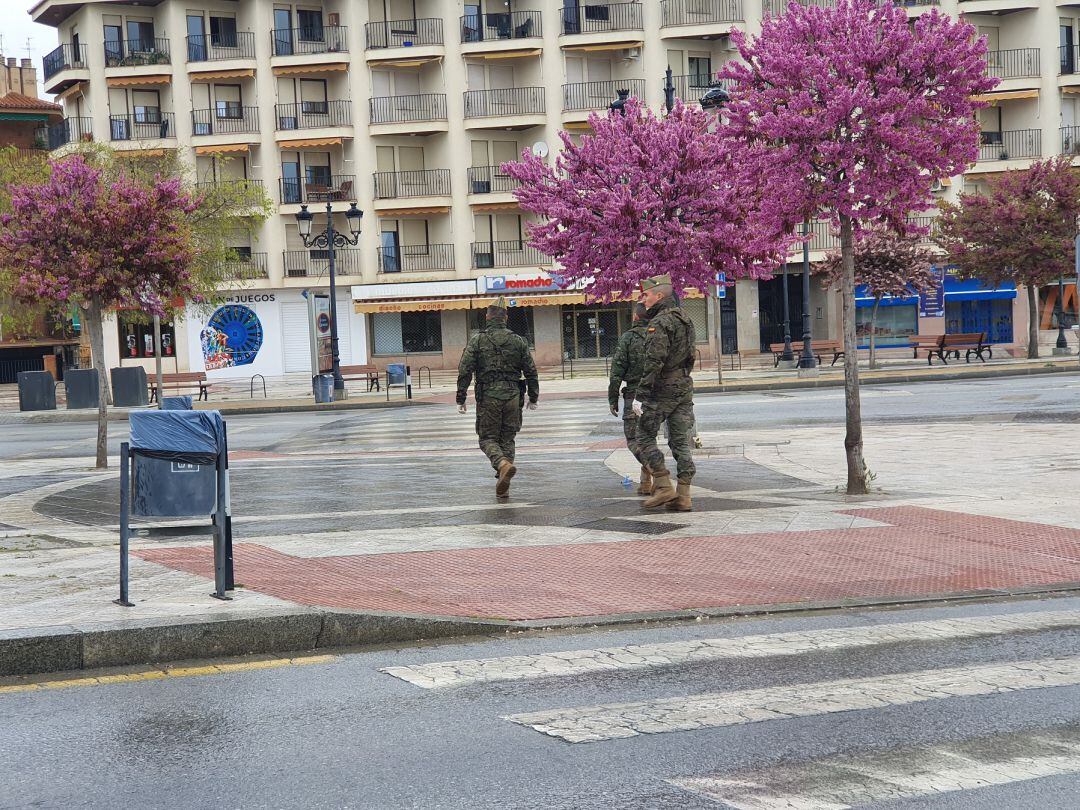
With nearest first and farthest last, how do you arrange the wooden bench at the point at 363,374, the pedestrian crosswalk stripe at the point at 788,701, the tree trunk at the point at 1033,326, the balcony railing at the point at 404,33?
the pedestrian crosswalk stripe at the point at 788,701
the tree trunk at the point at 1033,326
the wooden bench at the point at 363,374
the balcony railing at the point at 404,33

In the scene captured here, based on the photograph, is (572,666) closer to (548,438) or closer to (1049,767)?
(1049,767)

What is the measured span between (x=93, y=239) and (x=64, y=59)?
131ft

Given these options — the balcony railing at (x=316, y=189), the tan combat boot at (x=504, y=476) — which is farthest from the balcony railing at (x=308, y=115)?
the tan combat boot at (x=504, y=476)

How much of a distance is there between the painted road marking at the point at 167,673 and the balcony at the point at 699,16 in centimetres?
4788

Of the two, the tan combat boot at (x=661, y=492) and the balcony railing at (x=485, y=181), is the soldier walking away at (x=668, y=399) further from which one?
the balcony railing at (x=485, y=181)

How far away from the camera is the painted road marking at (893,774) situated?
439 centimetres

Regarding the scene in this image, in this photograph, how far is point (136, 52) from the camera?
53594 millimetres

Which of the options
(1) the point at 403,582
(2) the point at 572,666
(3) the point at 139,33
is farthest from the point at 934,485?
(3) the point at 139,33

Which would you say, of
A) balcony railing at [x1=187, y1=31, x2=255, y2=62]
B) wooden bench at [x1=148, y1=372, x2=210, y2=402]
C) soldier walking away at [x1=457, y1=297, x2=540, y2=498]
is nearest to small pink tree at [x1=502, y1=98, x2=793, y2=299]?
soldier walking away at [x1=457, y1=297, x2=540, y2=498]

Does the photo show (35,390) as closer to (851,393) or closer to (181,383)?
(181,383)

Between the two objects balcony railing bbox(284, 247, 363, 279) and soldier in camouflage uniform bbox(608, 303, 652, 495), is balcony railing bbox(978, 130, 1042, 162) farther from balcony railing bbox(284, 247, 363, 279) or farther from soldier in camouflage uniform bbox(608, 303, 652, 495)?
soldier in camouflage uniform bbox(608, 303, 652, 495)

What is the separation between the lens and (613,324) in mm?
54438

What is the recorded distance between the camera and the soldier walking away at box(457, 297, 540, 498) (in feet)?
42.3

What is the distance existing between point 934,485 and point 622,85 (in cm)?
4167
